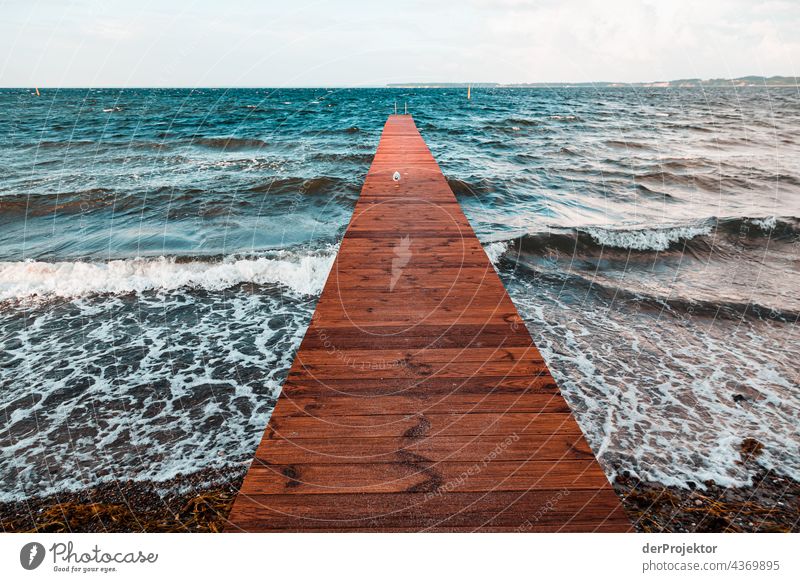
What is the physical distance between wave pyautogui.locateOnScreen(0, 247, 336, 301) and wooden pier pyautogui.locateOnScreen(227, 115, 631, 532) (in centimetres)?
392

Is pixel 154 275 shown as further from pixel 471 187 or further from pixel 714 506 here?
pixel 471 187

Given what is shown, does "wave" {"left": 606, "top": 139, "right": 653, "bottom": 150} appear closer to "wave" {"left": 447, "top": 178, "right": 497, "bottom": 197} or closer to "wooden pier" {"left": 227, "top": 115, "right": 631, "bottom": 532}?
"wave" {"left": 447, "top": 178, "right": 497, "bottom": 197}

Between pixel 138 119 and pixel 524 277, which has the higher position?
pixel 138 119

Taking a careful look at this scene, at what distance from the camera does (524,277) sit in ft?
25.6

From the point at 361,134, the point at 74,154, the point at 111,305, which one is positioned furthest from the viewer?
the point at 361,134

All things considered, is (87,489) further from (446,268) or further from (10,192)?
(10,192)

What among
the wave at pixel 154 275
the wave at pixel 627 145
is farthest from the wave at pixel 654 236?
the wave at pixel 627 145

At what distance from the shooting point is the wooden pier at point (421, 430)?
1962mm

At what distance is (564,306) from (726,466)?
10.8 ft

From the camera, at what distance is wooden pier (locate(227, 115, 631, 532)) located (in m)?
1.96

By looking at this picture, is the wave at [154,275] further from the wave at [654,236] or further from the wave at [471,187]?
the wave at [471,187]

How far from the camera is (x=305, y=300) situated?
6.98m

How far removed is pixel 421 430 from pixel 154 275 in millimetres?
7117

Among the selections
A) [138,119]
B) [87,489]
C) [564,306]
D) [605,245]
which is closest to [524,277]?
[564,306]
